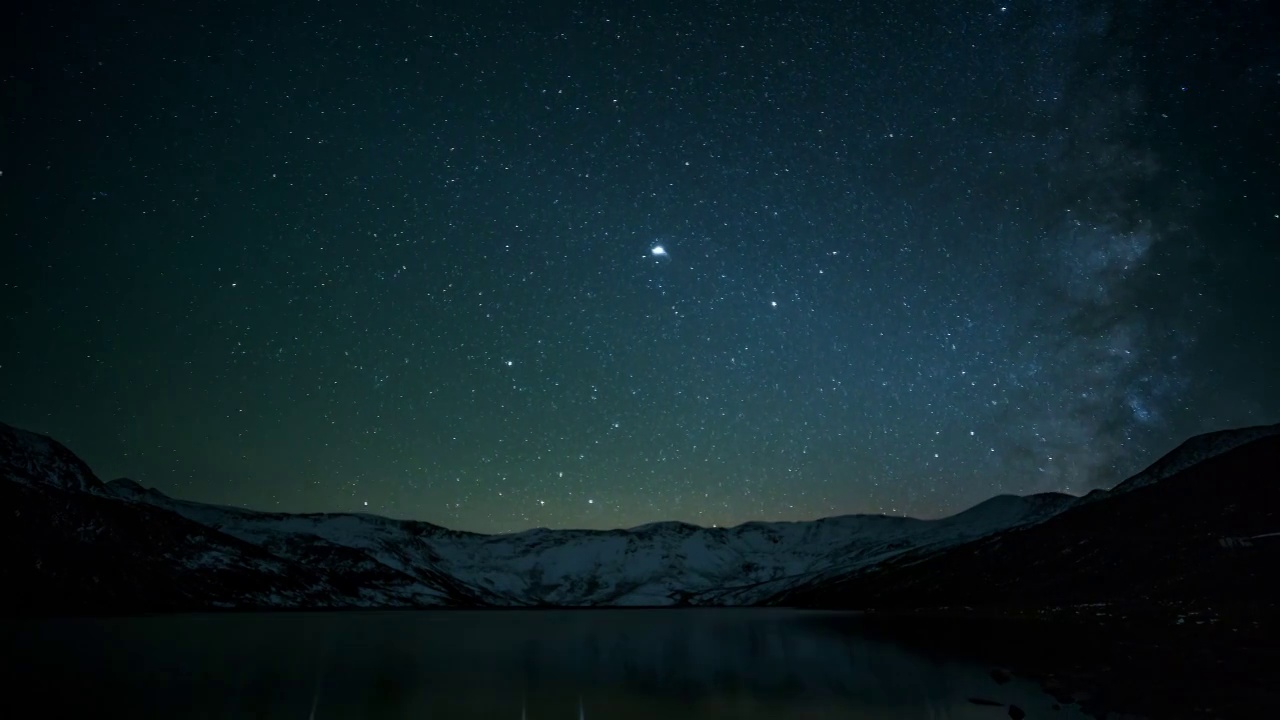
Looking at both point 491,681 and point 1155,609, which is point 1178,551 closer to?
point 1155,609

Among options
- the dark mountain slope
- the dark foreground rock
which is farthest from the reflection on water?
the dark mountain slope

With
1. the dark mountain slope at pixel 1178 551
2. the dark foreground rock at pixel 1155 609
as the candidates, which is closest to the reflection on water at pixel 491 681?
the dark foreground rock at pixel 1155 609

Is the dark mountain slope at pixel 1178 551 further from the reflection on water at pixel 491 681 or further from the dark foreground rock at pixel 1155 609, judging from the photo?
the reflection on water at pixel 491 681

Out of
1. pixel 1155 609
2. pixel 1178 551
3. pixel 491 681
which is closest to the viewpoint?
pixel 491 681

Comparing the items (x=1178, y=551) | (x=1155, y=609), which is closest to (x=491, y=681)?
(x=1155, y=609)

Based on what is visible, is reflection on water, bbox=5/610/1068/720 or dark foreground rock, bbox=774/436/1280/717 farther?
reflection on water, bbox=5/610/1068/720

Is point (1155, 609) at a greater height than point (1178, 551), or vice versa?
point (1178, 551)

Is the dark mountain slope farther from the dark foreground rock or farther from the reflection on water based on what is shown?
the reflection on water

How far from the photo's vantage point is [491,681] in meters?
54.5

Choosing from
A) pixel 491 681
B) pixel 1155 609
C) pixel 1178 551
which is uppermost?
pixel 1178 551

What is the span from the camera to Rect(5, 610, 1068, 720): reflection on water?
3944 centimetres

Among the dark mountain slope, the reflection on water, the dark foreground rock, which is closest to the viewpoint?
the dark foreground rock

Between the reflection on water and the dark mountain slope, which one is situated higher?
the dark mountain slope

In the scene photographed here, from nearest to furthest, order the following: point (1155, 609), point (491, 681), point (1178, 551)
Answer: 1. point (491, 681)
2. point (1155, 609)
3. point (1178, 551)
